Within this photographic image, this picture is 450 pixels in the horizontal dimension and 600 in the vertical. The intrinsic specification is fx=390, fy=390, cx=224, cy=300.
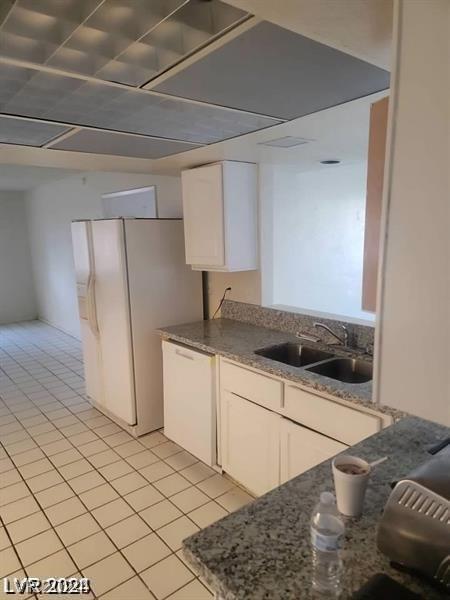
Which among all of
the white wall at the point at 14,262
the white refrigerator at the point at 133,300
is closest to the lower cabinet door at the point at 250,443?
the white refrigerator at the point at 133,300

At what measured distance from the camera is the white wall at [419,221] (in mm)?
717

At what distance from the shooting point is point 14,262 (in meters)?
7.33

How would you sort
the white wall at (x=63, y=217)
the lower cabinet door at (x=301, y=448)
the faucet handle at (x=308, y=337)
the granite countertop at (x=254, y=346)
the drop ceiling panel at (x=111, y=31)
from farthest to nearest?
the white wall at (x=63, y=217) < the faucet handle at (x=308, y=337) < the lower cabinet door at (x=301, y=448) < the granite countertop at (x=254, y=346) < the drop ceiling panel at (x=111, y=31)

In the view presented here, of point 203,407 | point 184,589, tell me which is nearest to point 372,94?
point 203,407

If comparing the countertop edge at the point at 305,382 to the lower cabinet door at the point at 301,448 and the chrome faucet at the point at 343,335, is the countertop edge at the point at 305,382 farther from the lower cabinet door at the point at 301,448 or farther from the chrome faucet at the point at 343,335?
the chrome faucet at the point at 343,335

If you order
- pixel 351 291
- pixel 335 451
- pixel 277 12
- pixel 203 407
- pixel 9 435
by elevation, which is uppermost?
pixel 277 12

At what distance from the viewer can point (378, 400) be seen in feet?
2.88

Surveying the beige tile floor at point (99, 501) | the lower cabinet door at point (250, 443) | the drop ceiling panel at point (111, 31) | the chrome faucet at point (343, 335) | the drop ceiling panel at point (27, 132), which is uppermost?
the drop ceiling panel at point (111, 31)

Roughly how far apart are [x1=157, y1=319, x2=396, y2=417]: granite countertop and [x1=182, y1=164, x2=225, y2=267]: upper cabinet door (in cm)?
52

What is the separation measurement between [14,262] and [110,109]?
664 cm

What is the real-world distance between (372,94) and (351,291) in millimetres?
2678

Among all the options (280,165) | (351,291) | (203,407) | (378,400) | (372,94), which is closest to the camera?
(378,400)

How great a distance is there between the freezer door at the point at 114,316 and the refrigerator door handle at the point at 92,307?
38 mm

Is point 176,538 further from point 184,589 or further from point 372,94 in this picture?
point 372,94
